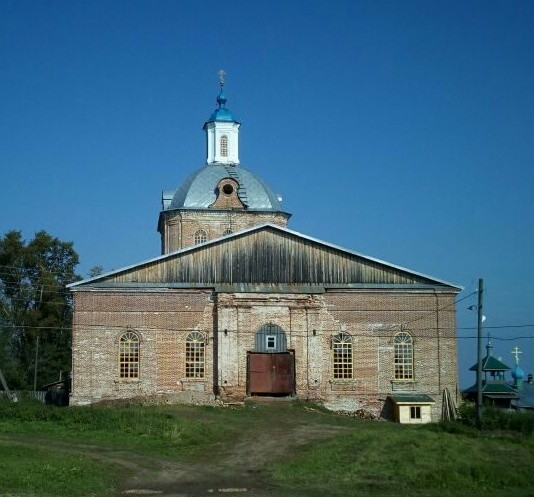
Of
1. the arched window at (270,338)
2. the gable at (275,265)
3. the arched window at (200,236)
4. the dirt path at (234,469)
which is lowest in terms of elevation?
the dirt path at (234,469)

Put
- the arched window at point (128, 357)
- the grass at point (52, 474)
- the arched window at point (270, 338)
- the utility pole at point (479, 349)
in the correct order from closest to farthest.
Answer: the grass at point (52, 474) < the utility pole at point (479, 349) < the arched window at point (128, 357) < the arched window at point (270, 338)

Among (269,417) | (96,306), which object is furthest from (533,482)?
(96,306)

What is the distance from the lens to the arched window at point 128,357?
38.8 metres

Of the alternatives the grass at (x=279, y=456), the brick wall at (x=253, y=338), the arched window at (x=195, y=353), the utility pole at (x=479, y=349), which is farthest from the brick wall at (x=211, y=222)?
the utility pole at (x=479, y=349)

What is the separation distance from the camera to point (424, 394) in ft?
129

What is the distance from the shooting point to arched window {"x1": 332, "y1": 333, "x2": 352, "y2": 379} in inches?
1555

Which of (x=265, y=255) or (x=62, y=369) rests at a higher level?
(x=265, y=255)

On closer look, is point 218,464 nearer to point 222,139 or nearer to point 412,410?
point 412,410

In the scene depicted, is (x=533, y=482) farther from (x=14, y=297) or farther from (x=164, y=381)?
(x=14, y=297)

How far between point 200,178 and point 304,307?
13.8 metres

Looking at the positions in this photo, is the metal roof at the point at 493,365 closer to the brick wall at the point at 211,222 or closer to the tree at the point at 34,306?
the brick wall at the point at 211,222

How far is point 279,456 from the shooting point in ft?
86.5

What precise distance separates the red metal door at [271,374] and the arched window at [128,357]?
4.71m

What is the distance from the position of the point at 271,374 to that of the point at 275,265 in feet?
15.1
